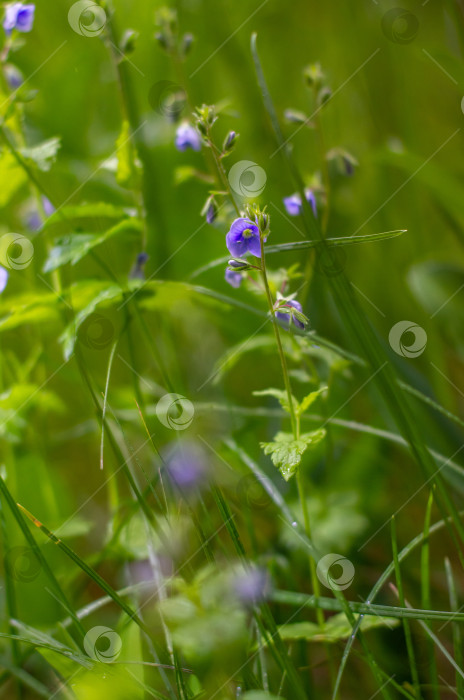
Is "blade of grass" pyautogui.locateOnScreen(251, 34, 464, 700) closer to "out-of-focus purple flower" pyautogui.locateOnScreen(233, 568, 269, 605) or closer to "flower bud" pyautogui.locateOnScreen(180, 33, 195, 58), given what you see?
"out-of-focus purple flower" pyautogui.locateOnScreen(233, 568, 269, 605)

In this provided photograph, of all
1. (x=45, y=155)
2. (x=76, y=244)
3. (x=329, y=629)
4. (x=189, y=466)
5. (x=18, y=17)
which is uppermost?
(x=18, y=17)

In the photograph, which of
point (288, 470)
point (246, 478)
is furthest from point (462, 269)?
point (288, 470)

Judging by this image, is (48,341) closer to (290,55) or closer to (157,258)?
(157,258)

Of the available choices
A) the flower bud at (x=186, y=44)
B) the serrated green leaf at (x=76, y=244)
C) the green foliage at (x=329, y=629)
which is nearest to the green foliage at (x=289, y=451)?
the green foliage at (x=329, y=629)

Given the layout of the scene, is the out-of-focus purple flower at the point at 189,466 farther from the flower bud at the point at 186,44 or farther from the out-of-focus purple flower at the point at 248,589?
the flower bud at the point at 186,44

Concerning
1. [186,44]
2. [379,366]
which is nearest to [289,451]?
[379,366]

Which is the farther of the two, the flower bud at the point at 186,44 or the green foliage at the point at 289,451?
the flower bud at the point at 186,44

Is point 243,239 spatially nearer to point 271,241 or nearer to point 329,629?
point 329,629
